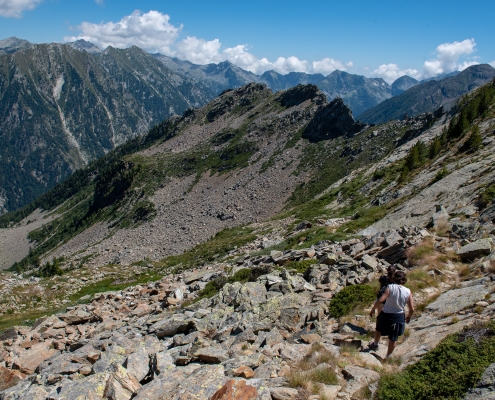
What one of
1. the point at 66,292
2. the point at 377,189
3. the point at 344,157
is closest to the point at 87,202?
the point at 344,157

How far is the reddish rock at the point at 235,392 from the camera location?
7.91 m

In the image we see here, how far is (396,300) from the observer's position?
9.84 m

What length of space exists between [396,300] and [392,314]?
0.41 m

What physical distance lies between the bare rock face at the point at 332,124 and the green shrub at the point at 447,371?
305ft

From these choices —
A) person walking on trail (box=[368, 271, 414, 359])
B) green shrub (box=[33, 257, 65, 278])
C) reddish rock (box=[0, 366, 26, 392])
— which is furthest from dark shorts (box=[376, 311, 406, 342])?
green shrub (box=[33, 257, 65, 278])

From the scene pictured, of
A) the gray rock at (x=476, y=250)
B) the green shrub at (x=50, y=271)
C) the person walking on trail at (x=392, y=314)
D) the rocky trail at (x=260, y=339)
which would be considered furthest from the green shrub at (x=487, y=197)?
the green shrub at (x=50, y=271)

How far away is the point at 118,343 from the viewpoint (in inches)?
540

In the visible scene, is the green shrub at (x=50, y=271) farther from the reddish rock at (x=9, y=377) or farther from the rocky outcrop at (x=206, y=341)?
the reddish rock at (x=9, y=377)

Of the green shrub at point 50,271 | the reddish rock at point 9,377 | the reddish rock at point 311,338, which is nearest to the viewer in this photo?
the reddish rock at point 311,338

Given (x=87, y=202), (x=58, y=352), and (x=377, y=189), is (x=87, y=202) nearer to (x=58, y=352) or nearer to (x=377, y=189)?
(x=377, y=189)

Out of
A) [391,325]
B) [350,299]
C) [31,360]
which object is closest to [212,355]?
[391,325]

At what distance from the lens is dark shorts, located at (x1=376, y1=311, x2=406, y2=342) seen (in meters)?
9.66

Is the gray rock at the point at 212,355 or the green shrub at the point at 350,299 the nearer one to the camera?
the gray rock at the point at 212,355

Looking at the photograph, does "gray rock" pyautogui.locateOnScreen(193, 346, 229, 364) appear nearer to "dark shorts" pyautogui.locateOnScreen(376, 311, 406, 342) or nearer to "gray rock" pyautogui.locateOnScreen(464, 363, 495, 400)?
"dark shorts" pyautogui.locateOnScreen(376, 311, 406, 342)
